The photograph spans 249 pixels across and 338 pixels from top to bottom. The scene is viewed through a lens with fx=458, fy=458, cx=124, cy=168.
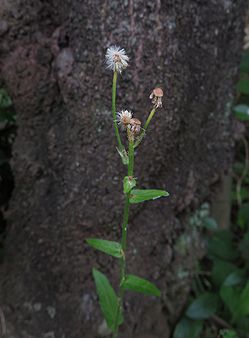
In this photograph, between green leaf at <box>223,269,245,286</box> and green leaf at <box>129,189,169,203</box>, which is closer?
green leaf at <box>129,189,169,203</box>

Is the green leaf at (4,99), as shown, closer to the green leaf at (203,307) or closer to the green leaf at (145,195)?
the green leaf at (145,195)

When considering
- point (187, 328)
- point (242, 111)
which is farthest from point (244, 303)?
point (242, 111)

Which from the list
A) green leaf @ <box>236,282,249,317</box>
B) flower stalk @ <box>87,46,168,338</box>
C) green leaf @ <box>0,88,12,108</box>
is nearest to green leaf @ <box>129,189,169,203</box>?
flower stalk @ <box>87,46,168,338</box>

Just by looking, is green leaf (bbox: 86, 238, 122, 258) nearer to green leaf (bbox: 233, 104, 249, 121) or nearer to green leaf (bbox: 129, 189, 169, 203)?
green leaf (bbox: 129, 189, 169, 203)

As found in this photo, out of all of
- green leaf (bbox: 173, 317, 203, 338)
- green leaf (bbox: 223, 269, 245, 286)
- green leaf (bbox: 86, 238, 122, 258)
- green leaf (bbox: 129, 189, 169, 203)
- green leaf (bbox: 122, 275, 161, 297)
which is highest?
green leaf (bbox: 129, 189, 169, 203)

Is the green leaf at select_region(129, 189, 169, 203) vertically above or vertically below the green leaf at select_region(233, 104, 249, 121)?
below

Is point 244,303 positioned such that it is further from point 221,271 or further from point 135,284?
point 135,284

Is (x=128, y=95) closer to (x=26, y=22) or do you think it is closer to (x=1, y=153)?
(x=26, y=22)
